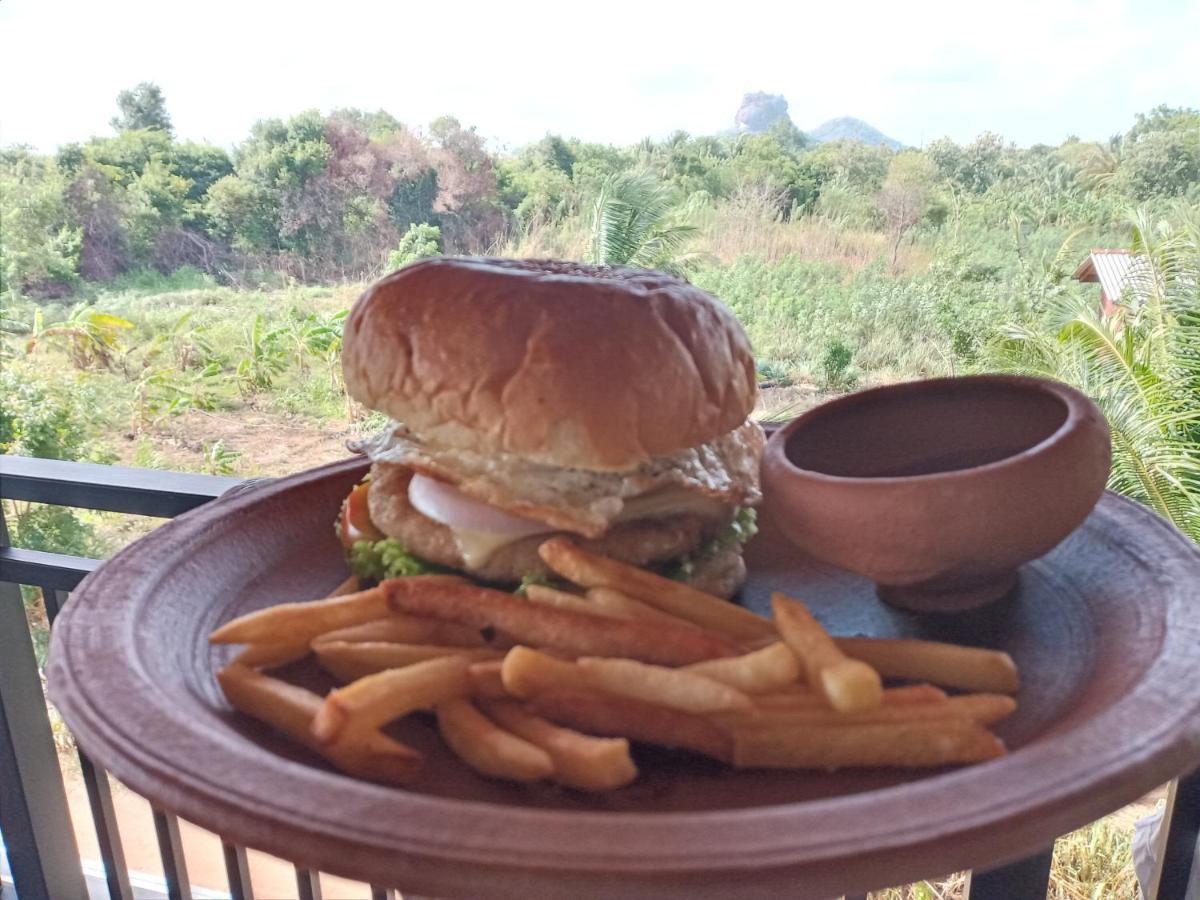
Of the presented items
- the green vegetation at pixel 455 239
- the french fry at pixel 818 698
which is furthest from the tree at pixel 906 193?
the french fry at pixel 818 698

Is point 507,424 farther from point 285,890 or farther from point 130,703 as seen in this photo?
point 285,890

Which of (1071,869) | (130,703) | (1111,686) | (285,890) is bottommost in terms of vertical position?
(1071,869)

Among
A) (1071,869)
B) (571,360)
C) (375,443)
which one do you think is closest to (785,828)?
(571,360)

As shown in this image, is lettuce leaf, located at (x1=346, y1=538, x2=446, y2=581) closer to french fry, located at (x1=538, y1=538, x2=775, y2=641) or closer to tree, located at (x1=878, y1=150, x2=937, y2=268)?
french fry, located at (x1=538, y1=538, x2=775, y2=641)

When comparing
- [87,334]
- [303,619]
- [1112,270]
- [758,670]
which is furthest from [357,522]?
[87,334]

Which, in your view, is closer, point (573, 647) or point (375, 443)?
point (573, 647)

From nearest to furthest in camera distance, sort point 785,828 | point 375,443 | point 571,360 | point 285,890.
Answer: point 785,828
point 571,360
point 375,443
point 285,890

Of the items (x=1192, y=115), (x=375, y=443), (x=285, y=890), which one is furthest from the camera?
(x=1192, y=115)

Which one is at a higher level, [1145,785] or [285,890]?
[1145,785]
